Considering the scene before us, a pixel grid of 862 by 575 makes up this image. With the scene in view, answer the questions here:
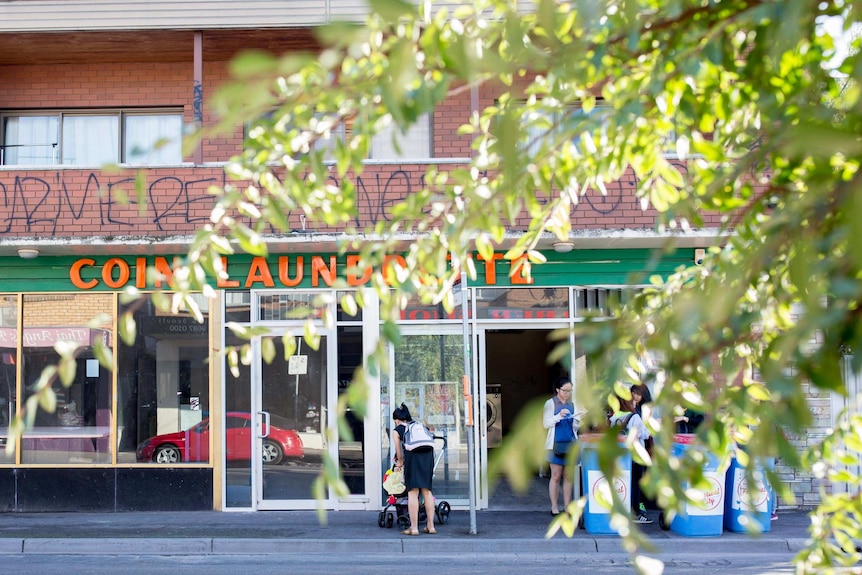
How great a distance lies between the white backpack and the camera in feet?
33.8

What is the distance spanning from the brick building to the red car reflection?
0.7 inches

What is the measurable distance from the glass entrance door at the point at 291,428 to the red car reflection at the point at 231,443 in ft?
0.04

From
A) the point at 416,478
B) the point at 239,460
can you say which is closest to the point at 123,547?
the point at 239,460

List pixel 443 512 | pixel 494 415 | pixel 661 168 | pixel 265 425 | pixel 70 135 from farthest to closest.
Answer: pixel 494 415, pixel 70 135, pixel 265 425, pixel 443 512, pixel 661 168

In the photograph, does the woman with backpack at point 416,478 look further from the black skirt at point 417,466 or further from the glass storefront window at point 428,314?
the glass storefront window at point 428,314

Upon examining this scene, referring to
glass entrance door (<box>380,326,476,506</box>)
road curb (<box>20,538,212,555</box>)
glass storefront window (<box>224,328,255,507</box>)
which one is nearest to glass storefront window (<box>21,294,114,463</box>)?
glass storefront window (<box>224,328,255,507</box>)

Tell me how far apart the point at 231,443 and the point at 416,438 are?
3.17 metres

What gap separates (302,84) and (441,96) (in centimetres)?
37

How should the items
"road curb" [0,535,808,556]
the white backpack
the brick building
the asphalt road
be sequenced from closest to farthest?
the asphalt road
"road curb" [0,535,808,556]
the white backpack
the brick building

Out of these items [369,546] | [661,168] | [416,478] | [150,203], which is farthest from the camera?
[150,203]

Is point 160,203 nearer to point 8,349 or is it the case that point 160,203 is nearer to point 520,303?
point 8,349

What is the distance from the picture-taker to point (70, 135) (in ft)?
42.6

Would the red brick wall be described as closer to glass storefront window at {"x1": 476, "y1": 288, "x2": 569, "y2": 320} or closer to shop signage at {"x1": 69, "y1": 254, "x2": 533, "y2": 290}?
shop signage at {"x1": 69, "y1": 254, "x2": 533, "y2": 290}

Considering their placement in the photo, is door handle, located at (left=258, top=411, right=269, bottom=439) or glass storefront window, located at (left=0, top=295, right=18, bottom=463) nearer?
door handle, located at (left=258, top=411, right=269, bottom=439)
